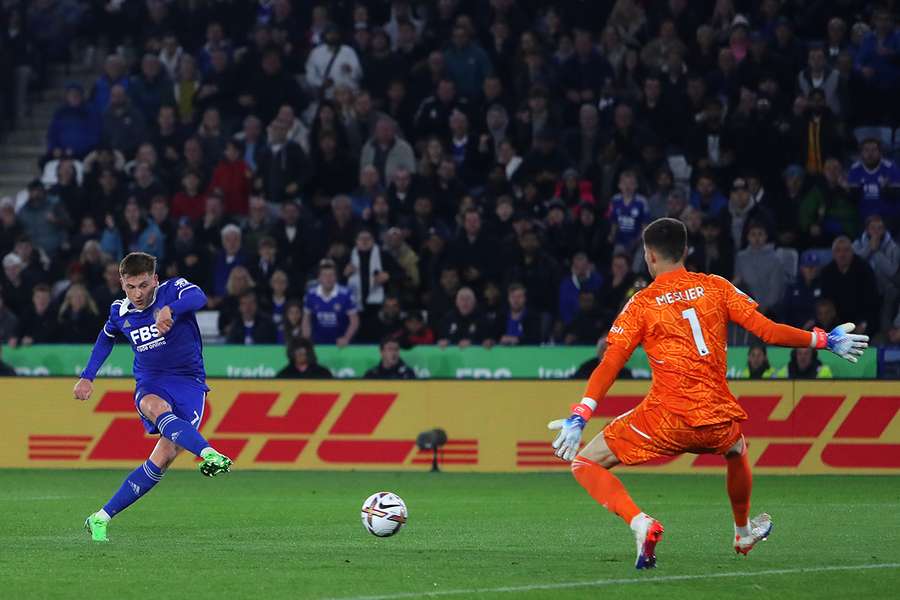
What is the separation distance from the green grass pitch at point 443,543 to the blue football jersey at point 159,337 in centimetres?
119

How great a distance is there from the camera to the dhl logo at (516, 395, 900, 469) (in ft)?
58.9

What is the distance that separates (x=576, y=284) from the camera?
2088 cm

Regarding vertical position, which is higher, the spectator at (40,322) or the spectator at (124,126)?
the spectator at (124,126)

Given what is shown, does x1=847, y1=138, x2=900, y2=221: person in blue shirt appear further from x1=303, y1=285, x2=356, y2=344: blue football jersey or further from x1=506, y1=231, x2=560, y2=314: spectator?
x1=303, y1=285, x2=356, y2=344: blue football jersey

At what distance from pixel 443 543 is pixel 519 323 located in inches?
377

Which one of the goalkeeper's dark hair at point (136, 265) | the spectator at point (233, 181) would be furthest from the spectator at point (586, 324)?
the goalkeeper's dark hair at point (136, 265)

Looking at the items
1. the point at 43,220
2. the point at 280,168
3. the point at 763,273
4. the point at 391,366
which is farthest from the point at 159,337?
the point at 43,220

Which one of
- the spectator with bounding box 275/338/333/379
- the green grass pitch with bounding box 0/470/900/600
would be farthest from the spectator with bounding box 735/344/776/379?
the spectator with bounding box 275/338/333/379

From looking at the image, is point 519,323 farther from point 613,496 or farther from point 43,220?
point 613,496

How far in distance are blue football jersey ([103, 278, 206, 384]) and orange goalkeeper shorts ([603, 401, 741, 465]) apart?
11.7ft

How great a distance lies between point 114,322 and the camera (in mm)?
11664

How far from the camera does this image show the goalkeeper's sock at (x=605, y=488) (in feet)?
30.2

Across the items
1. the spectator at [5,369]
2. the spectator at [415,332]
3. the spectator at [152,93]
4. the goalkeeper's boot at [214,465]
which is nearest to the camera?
the goalkeeper's boot at [214,465]

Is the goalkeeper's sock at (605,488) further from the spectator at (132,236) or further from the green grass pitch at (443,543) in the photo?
the spectator at (132,236)
